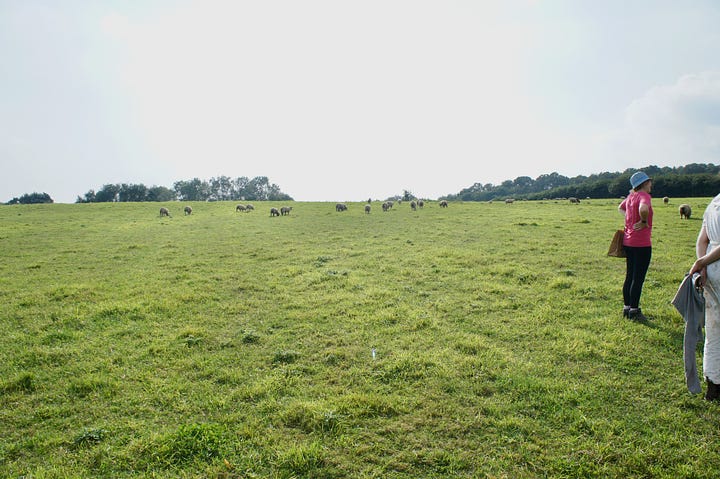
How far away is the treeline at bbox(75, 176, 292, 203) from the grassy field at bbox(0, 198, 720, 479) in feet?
337

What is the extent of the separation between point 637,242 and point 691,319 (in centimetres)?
319

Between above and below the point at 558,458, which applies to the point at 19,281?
above

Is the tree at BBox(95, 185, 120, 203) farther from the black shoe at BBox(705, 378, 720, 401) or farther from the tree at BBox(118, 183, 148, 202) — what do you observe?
the black shoe at BBox(705, 378, 720, 401)

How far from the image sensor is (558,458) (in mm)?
4238

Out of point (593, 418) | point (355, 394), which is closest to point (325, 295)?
point (355, 394)

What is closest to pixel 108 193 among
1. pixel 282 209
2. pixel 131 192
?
pixel 131 192

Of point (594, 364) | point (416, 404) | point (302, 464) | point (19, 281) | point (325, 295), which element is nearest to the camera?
point (302, 464)

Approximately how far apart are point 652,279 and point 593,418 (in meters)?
8.83

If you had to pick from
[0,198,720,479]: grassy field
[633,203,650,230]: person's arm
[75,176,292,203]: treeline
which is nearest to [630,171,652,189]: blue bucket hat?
[633,203,650,230]: person's arm

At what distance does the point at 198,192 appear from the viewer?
133 metres

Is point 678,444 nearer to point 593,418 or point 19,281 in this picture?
point 593,418

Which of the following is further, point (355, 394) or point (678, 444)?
point (355, 394)

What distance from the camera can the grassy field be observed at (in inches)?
171

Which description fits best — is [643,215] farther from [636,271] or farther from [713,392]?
[713,392]
